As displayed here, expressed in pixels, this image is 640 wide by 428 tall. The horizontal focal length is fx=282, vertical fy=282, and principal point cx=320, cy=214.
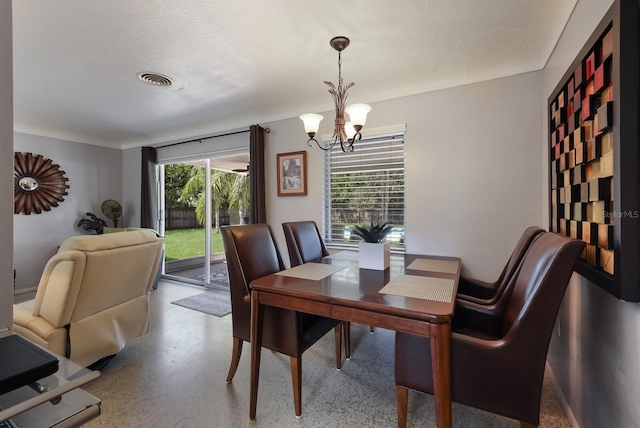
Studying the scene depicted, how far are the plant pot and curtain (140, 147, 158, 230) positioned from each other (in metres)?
3.99

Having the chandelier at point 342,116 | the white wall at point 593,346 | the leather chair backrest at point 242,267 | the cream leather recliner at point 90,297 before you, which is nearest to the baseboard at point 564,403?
the white wall at point 593,346

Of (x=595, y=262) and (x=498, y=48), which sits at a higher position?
(x=498, y=48)

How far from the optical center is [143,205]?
4.63 meters

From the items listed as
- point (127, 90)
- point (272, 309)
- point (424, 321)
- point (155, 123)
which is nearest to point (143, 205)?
point (155, 123)

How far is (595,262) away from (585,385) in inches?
26.7

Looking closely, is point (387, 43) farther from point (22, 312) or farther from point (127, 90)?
point (22, 312)

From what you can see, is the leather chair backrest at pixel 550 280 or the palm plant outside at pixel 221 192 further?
the palm plant outside at pixel 221 192

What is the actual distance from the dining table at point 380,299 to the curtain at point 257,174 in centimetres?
169

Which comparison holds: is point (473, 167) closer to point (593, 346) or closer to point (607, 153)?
point (607, 153)

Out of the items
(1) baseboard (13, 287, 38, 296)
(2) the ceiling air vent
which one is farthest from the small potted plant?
(1) baseboard (13, 287, 38, 296)

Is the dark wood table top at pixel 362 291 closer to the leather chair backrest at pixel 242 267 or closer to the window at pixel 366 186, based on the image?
the leather chair backrest at pixel 242 267

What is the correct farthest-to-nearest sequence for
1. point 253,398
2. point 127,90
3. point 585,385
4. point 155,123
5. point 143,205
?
point 143,205 < point 155,123 < point 127,90 < point 253,398 < point 585,385

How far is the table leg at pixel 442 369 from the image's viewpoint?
3.67ft

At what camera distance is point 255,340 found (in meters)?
1.62
